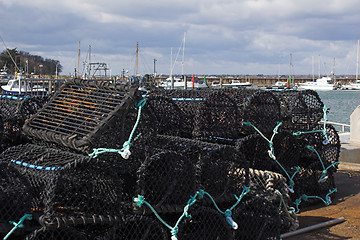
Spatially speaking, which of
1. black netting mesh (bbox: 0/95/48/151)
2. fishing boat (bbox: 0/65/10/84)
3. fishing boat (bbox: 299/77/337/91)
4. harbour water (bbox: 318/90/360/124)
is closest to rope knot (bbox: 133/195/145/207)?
black netting mesh (bbox: 0/95/48/151)

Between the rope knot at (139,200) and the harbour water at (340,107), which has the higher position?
the rope knot at (139,200)

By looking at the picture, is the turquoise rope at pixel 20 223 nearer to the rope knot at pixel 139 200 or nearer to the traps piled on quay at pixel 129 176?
the traps piled on quay at pixel 129 176

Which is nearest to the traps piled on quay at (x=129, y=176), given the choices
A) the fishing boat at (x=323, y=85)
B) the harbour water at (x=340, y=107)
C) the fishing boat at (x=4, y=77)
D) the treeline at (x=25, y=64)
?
the harbour water at (x=340, y=107)

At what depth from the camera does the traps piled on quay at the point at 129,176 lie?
263 cm

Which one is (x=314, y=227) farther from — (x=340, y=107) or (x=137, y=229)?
(x=340, y=107)

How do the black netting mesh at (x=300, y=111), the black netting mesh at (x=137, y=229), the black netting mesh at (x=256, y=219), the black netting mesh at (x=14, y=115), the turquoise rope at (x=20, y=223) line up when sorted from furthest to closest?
the black netting mesh at (x=300, y=111) → the black netting mesh at (x=14, y=115) → the black netting mesh at (x=256, y=219) → the black netting mesh at (x=137, y=229) → the turquoise rope at (x=20, y=223)

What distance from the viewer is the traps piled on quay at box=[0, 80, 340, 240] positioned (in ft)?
8.63

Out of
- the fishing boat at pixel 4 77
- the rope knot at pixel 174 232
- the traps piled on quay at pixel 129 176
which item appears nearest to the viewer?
the traps piled on quay at pixel 129 176

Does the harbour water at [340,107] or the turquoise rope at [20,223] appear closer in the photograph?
the turquoise rope at [20,223]

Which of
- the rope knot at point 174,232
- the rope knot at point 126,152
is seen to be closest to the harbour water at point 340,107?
the rope knot at point 174,232

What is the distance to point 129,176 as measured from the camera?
3184mm

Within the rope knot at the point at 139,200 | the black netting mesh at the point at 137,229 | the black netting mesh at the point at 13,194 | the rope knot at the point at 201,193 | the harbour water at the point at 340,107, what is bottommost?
the harbour water at the point at 340,107

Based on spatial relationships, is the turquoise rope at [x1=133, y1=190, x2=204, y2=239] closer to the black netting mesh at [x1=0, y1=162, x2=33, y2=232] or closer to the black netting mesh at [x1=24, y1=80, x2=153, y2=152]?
the black netting mesh at [x1=24, y1=80, x2=153, y2=152]

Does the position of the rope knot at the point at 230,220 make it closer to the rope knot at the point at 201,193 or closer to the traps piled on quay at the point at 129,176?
the traps piled on quay at the point at 129,176
